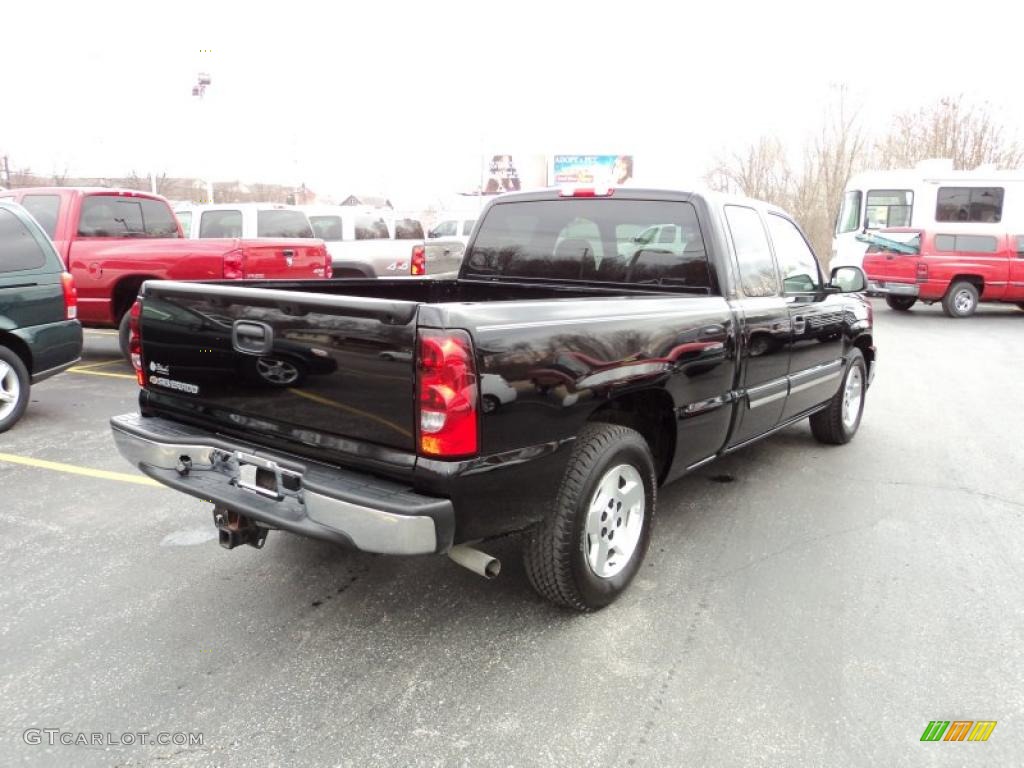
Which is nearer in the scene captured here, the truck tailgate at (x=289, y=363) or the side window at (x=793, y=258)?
the truck tailgate at (x=289, y=363)

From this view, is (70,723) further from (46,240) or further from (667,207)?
(46,240)

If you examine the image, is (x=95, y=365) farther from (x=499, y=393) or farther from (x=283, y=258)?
(x=499, y=393)

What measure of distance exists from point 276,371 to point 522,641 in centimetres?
147

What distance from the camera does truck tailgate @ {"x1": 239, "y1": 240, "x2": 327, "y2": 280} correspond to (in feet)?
27.8

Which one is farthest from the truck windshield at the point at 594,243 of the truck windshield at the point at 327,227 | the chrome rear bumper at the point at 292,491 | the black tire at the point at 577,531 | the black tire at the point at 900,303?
the black tire at the point at 900,303

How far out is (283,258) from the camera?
887 centimetres

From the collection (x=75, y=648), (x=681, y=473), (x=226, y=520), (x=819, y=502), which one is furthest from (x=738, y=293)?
(x=75, y=648)

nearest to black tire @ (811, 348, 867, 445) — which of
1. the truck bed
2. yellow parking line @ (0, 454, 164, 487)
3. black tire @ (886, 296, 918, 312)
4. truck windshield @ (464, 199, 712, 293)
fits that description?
truck windshield @ (464, 199, 712, 293)

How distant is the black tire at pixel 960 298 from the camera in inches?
631

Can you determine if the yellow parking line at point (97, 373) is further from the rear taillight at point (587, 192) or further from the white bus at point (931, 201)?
the white bus at point (931, 201)

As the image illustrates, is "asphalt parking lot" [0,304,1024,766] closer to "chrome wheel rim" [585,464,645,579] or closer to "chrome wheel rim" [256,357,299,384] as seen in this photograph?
"chrome wheel rim" [585,464,645,579]

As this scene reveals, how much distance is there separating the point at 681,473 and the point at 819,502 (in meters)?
1.39

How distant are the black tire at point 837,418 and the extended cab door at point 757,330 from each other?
4.39ft

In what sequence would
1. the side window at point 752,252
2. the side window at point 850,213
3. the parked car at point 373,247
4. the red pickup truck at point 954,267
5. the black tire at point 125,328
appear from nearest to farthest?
the side window at point 752,252
the black tire at point 125,328
the parked car at point 373,247
the red pickup truck at point 954,267
the side window at point 850,213
